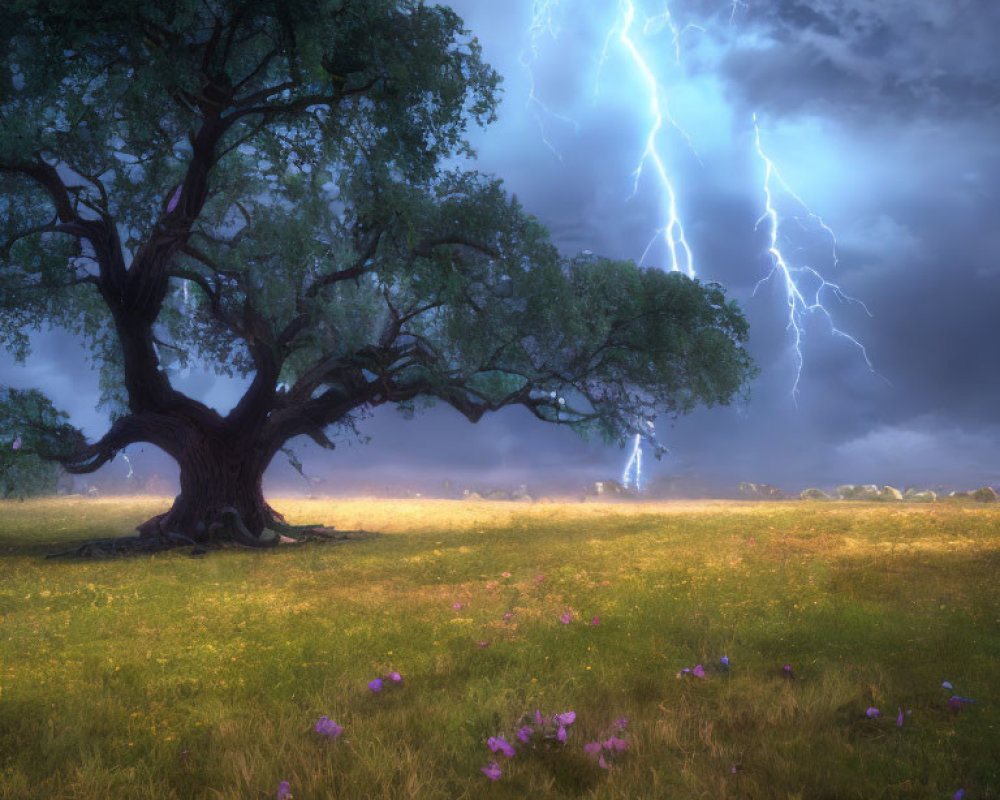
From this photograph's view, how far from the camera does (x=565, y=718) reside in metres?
5.10

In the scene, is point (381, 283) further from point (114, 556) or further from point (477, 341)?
point (114, 556)

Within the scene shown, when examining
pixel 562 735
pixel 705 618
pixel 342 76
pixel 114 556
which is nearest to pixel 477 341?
pixel 342 76

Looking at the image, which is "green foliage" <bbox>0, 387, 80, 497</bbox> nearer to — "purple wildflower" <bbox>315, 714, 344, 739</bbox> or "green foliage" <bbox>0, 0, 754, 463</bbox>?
"green foliage" <bbox>0, 0, 754, 463</bbox>

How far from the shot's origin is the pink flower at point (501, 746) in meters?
4.77

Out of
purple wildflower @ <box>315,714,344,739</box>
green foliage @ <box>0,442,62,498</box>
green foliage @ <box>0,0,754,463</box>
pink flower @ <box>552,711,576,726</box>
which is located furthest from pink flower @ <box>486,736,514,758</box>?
green foliage @ <box>0,442,62,498</box>

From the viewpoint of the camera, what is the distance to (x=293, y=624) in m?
9.27

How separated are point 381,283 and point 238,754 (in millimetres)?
16485

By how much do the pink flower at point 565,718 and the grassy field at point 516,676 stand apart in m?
0.11

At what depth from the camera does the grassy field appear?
15.3 feet

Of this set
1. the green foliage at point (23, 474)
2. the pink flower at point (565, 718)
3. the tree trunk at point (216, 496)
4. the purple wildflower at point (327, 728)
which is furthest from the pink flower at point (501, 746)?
the green foliage at point (23, 474)

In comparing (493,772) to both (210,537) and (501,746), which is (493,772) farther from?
(210,537)

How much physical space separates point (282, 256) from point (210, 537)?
9042 mm

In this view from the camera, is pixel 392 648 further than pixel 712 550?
No

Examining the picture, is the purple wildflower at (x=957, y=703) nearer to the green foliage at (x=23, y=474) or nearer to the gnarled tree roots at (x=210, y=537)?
the gnarled tree roots at (x=210, y=537)
